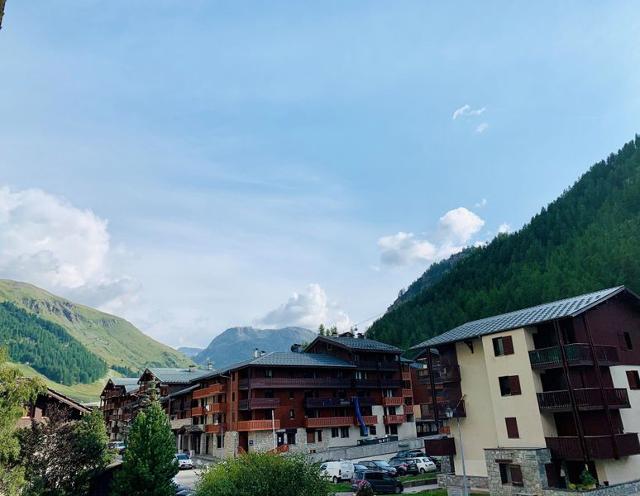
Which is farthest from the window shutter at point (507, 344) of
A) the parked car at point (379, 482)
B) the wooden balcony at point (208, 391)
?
the wooden balcony at point (208, 391)

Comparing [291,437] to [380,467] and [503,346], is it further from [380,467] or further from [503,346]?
[503,346]

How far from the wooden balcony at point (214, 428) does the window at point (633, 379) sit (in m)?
47.4

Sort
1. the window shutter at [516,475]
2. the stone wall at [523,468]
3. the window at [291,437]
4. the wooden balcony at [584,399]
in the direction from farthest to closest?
the window at [291,437] < the window shutter at [516,475] < the wooden balcony at [584,399] < the stone wall at [523,468]

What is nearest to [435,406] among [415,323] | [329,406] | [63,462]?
[329,406]

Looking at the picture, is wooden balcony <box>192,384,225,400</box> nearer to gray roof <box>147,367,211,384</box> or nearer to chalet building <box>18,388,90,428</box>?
gray roof <box>147,367,211,384</box>

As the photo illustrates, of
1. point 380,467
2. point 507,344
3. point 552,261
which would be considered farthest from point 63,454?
point 552,261

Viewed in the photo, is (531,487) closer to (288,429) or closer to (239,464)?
(239,464)

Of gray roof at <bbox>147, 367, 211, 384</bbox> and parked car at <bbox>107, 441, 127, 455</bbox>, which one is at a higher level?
gray roof at <bbox>147, 367, 211, 384</bbox>

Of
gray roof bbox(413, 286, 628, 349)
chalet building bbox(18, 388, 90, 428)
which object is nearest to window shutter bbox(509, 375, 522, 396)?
gray roof bbox(413, 286, 628, 349)

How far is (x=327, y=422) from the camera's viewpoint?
65.3 meters

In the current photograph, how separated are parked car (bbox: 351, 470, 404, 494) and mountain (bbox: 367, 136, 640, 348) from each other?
7212 centimetres

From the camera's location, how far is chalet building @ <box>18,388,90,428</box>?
33250 millimetres

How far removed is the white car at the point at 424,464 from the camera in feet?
164

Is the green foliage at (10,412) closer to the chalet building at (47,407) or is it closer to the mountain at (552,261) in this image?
the chalet building at (47,407)
